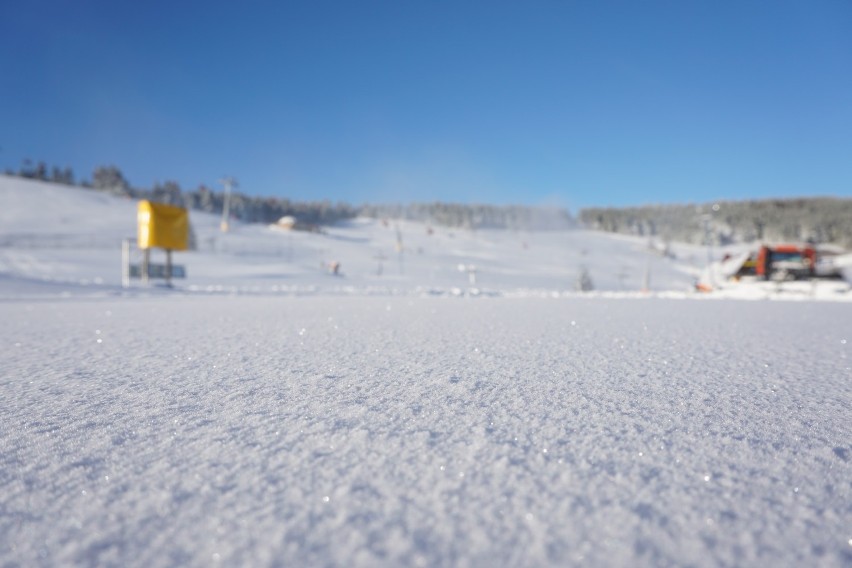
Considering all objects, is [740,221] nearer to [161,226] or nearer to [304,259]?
[304,259]

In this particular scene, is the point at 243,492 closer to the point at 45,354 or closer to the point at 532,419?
the point at 532,419

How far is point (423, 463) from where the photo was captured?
A: 124cm

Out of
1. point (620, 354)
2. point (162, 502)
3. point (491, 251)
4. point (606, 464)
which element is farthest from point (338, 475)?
point (491, 251)

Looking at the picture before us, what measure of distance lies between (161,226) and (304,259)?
21676 mm

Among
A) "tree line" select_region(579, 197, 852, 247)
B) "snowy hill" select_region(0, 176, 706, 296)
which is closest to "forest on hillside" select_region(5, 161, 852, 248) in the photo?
"tree line" select_region(579, 197, 852, 247)

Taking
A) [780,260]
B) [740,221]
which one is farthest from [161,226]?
[740,221]

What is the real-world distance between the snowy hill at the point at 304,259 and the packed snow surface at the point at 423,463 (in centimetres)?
1304

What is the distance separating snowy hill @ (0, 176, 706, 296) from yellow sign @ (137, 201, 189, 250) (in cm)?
176

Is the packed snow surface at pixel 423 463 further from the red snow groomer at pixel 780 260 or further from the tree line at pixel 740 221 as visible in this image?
the tree line at pixel 740 221

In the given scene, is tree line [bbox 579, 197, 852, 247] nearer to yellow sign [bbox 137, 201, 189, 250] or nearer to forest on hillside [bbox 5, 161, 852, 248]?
forest on hillside [bbox 5, 161, 852, 248]

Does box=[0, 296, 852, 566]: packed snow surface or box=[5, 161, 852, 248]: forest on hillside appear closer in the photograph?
box=[0, 296, 852, 566]: packed snow surface

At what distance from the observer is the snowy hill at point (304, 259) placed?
67.9 ft

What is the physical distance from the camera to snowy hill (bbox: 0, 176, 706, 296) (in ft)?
67.9

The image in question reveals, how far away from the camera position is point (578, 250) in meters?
62.6
